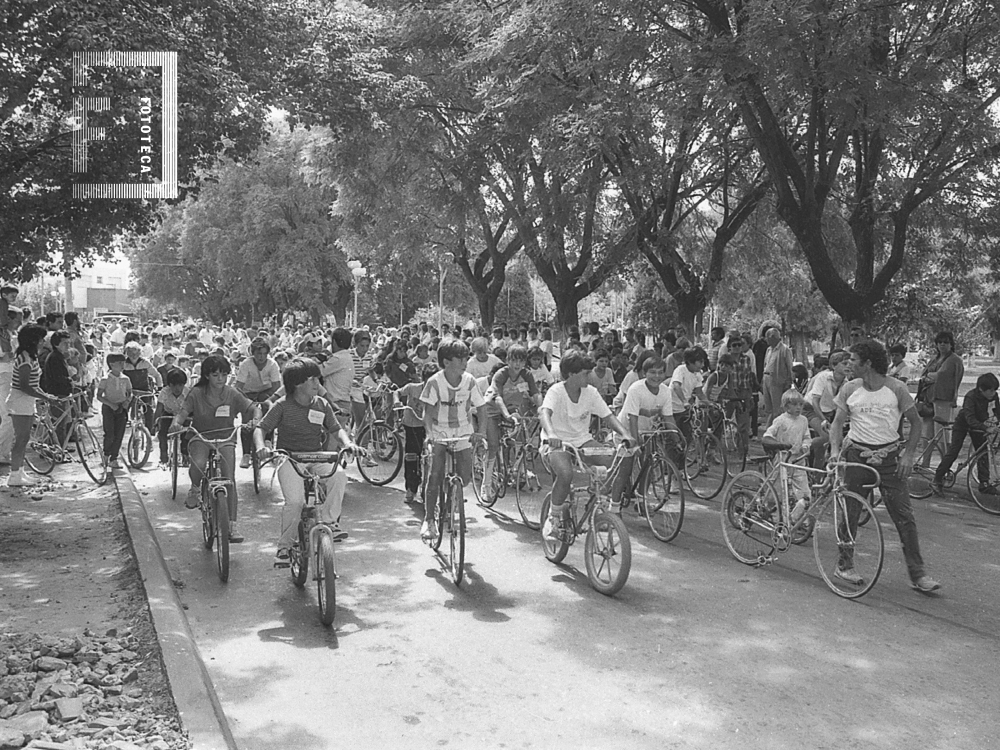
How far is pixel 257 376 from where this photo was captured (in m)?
11.9

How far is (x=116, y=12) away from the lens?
1027 centimetres

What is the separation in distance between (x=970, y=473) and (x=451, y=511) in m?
6.70

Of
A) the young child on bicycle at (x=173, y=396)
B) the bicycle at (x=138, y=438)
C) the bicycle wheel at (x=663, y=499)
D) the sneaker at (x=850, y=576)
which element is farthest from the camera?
the bicycle at (x=138, y=438)

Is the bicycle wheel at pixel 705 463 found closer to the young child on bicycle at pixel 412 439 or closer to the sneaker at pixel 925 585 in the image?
the young child on bicycle at pixel 412 439

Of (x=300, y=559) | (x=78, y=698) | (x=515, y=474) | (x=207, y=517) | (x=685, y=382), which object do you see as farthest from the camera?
(x=685, y=382)

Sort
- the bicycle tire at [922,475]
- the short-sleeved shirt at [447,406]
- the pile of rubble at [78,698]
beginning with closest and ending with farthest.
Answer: the pile of rubble at [78,698] → the short-sleeved shirt at [447,406] → the bicycle tire at [922,475]

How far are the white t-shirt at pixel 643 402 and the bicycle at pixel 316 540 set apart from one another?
10.4 ft

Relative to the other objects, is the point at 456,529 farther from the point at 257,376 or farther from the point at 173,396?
the point at 257,376

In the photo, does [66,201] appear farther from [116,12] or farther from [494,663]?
[494,663]

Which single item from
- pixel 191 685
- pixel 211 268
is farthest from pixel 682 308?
pixel 211 268

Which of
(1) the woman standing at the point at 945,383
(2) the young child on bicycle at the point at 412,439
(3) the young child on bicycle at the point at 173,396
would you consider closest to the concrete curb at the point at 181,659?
(3) the young child on bicycle at the point at 173,396

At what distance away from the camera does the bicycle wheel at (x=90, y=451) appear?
462 inches

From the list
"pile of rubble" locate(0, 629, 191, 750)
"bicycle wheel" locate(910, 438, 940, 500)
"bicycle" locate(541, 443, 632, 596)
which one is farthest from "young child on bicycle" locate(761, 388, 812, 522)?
"pile of rubble" locate(0, 629, 191, 750)

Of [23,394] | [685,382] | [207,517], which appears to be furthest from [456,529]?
[23,394]
